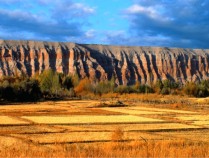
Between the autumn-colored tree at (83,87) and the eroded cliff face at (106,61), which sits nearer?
the autumn-colored tree at (83,87)

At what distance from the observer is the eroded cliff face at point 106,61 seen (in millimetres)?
86188

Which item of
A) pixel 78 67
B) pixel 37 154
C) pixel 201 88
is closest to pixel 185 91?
pixel 201 88

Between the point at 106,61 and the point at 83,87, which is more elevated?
the point at 106,61

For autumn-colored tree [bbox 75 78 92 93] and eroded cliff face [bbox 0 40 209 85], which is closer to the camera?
autumn-colored tree [bbox 75 78 92 93]

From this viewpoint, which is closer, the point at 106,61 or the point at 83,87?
the point at 83,87

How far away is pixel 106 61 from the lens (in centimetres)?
9406

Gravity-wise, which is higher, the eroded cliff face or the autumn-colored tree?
the eroded cliff face

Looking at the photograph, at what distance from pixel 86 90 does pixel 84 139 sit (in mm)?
54887

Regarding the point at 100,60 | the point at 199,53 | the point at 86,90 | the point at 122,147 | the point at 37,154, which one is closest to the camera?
the point at 37,154

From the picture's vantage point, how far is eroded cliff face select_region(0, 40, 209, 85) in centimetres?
8619

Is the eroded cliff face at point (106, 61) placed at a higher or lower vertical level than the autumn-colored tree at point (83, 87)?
higher

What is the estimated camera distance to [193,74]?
101750 millimetres

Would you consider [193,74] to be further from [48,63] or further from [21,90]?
[21,90]

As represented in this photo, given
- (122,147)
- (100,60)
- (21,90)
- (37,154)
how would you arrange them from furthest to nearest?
(100,60) < (21,90) < (122,147) < (37,154)
